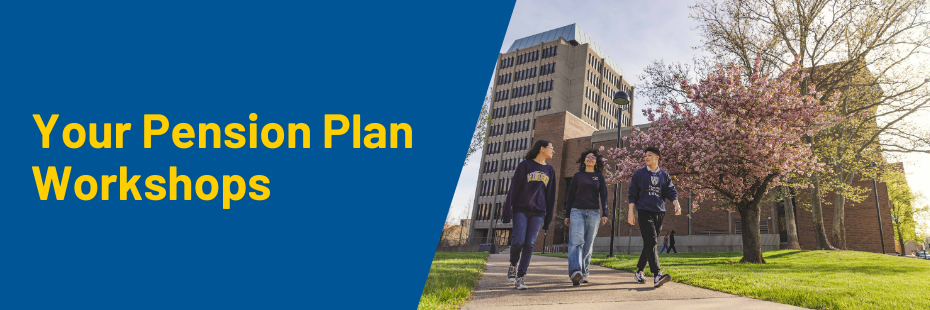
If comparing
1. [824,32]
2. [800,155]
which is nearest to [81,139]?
[800,155]

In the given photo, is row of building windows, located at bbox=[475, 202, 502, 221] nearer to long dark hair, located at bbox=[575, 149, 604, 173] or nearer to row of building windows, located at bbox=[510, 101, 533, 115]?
row of building windows, located at bbox=[510, 101, 533, 115]

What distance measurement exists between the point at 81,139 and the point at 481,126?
15.3m

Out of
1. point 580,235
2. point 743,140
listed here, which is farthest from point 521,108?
point 580,235

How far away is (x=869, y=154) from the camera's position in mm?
22406

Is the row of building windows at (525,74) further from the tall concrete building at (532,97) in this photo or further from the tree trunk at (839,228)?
the tree trunk at (839,228)

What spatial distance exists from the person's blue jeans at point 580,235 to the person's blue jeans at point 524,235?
0.55m

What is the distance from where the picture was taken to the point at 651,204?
6047 millimetres

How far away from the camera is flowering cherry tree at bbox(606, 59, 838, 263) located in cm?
1198

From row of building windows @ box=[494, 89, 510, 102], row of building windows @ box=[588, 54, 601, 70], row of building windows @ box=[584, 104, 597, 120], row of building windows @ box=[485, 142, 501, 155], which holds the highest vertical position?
row of building windows @ box=[588, 54, 601, 70]

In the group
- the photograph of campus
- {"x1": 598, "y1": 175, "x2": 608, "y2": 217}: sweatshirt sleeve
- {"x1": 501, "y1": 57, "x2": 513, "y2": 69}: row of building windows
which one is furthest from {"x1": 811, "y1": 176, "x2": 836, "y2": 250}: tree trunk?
{"x1": 501, "y1": 57, "x2": 513, "y2": 69}: row of building windows

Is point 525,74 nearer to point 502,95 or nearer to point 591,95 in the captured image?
point 502,95

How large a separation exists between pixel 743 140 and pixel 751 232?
114 inches

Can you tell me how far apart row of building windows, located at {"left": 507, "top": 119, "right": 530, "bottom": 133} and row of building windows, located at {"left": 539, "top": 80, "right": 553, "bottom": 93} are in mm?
5533

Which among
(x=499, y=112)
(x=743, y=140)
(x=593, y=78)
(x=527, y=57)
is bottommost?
(x=743, y=140)
